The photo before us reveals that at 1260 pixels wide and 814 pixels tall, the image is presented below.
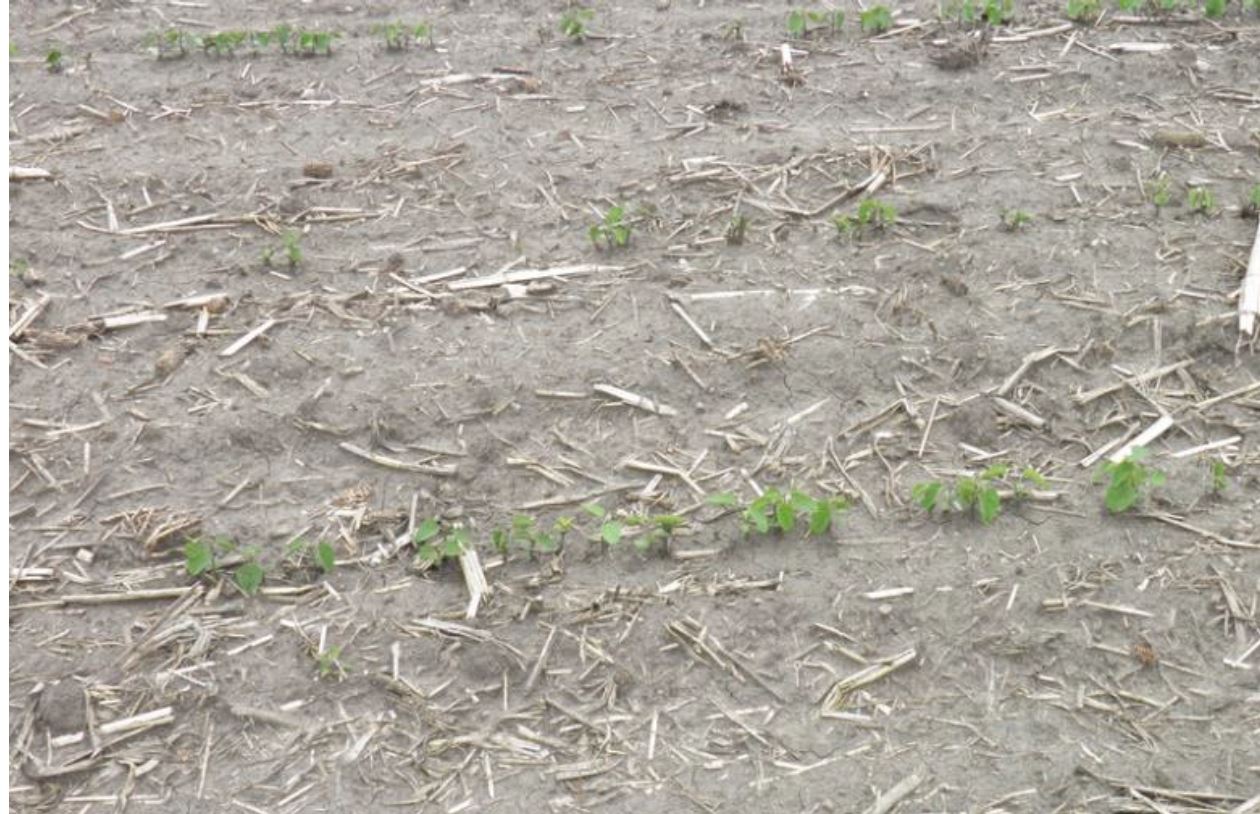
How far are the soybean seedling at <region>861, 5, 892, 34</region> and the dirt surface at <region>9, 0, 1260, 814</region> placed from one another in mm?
71

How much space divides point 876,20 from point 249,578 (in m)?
3.78

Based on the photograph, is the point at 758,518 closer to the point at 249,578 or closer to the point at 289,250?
the point at 249,578

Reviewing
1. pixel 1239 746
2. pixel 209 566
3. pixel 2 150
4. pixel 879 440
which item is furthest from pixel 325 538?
pixel 1239 746

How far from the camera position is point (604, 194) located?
5.14m

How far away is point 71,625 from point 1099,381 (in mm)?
2823

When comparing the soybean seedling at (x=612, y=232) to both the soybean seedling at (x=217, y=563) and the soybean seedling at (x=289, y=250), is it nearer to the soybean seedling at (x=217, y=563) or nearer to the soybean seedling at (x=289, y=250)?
the soybean seedling at (x=289, y=250)

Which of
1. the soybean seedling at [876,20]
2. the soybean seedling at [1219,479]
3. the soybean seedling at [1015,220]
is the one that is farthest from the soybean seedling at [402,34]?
the soybean seedling at [1219,479]

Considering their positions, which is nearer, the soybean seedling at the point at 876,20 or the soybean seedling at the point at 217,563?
the soybean seedling at the point at 217,563

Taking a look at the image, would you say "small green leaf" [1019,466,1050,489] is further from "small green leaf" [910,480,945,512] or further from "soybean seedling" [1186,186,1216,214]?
"soybean seedling" [1186,186,1216,214]

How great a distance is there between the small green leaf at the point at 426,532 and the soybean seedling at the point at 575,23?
3084 millimetres

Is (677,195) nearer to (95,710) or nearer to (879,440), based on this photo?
(879,440)

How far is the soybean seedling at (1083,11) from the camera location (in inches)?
240

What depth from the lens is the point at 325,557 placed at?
3.62m

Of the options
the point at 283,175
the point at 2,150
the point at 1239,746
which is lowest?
the point at 1239,746
